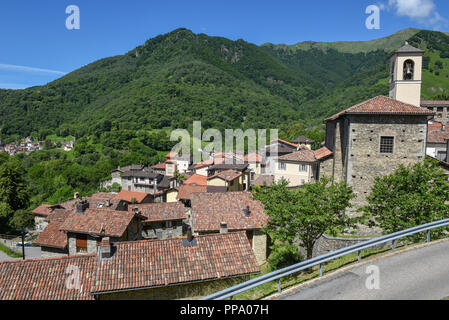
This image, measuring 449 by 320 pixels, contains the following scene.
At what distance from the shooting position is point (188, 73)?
175 m

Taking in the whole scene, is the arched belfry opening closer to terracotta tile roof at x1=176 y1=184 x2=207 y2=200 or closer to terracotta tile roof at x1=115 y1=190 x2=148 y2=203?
terracotta tile roof at x1=176 y1=184 x2=207 y2=200

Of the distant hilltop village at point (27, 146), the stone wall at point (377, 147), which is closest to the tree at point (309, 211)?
the stone wall at point (377, 147)

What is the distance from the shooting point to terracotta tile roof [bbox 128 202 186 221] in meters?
33.5

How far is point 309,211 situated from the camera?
1568 cm

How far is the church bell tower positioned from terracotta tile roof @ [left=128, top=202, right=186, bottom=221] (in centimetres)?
2585

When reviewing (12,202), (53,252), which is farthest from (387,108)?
(12,202)

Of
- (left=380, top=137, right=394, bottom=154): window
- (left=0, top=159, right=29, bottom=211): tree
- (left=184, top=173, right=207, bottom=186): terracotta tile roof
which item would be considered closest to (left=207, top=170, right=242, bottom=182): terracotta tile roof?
(left=184, top=173, right=207, bottom=186): terracotta tile roof

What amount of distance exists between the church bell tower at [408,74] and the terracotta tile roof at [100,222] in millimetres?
26905

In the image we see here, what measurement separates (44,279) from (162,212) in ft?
63.7

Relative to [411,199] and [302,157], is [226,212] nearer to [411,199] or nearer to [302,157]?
[411,199]

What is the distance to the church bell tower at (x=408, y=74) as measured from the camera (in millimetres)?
23953

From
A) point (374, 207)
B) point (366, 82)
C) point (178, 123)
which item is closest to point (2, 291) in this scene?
point (374, 207)
